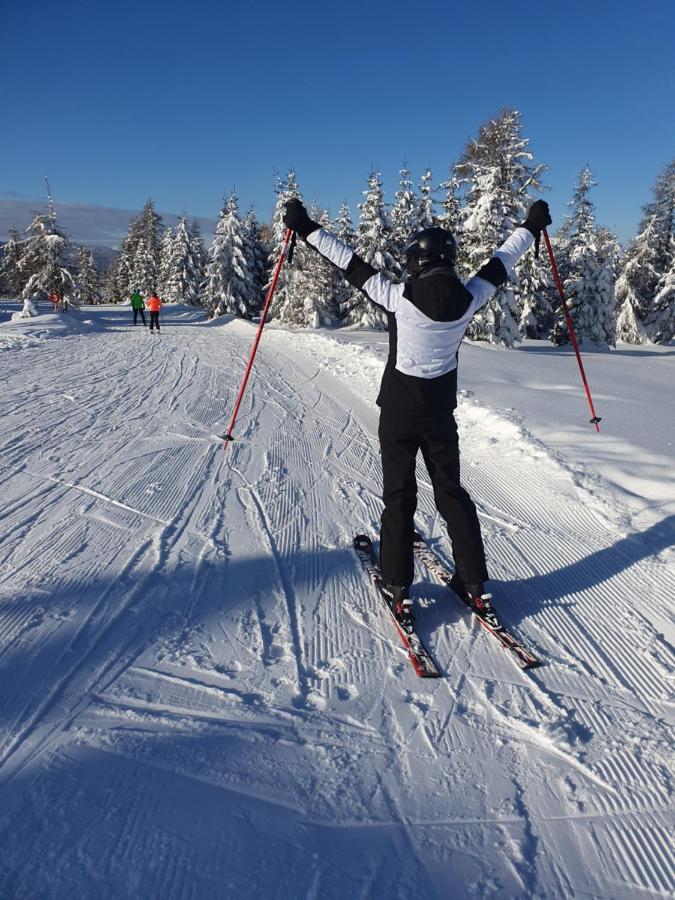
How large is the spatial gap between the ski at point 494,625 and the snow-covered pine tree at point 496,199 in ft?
77.1

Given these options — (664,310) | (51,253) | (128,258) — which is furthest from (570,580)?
(128,258)

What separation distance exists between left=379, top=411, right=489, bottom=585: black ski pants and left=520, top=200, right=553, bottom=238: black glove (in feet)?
4.89

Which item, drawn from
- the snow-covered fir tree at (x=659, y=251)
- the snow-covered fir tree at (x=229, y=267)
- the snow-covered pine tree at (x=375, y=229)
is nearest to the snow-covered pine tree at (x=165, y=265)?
the snow-covered fir tree at (x=229, y=267)

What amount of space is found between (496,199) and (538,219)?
79.1ft

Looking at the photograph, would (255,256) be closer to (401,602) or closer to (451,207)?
(451,207)

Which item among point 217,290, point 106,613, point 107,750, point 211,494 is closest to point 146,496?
point 211,494

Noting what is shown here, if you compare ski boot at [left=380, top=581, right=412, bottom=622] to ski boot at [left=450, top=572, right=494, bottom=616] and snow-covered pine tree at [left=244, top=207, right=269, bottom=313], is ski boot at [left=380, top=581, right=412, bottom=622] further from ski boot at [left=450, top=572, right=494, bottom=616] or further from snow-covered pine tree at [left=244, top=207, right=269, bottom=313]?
snow-covered pine tree at [left=244, top=207, right=269, bottom=313]

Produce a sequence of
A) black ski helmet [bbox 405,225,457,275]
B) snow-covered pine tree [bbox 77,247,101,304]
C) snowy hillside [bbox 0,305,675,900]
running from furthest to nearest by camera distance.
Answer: snow-covered pine tree [bbox 77,247,101,304]
black ski helmet [bbox 405,225,457,275]
snowy hillside [bbox 0,305,675,900]

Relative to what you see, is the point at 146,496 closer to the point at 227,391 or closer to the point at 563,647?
the point at 563,647

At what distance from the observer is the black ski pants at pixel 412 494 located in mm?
3186

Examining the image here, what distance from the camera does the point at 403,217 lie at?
3388 centimetres

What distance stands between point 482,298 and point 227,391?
7934 mm

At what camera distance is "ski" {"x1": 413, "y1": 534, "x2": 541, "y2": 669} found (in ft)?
9.35

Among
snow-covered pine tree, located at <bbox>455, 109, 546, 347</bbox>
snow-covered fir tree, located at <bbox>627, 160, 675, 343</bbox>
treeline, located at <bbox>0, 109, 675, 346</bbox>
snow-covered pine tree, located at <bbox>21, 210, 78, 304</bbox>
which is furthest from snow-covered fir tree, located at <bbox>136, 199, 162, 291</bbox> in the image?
snow-covered fir tree, located at <bbox>627, 160, 675, 343</bbox>
